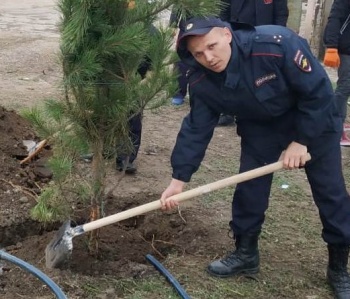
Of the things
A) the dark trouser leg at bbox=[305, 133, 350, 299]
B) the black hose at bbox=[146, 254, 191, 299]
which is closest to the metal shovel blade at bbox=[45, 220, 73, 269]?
the black hose at bbox=[146, 254, 191, 299]

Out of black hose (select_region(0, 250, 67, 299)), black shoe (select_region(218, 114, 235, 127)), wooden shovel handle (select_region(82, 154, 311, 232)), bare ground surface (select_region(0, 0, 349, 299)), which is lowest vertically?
black shoe (select_region(218, 114, 235, 127))

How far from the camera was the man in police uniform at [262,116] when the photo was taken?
10.1 feet

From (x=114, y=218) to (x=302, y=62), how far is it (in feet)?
Answer: 3.99

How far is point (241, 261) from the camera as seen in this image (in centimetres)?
371

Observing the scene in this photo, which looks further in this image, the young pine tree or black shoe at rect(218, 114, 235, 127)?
black shoe at rect(218, 114, 235, 127)

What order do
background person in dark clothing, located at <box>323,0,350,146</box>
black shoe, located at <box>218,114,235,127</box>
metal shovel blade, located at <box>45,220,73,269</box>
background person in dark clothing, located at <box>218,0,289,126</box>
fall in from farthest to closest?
black shoe, located at <box>218,114,235,127</box>, background person in dark clothing, located at <box>218,0,289,126</box>, background person in dark clothing, located at <box>323,0,350,146</box>, metal shovel blade, located at <box>45,220,73,269</box>

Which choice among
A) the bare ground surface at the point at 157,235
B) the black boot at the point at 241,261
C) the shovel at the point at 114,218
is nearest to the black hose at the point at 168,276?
the bare ground surface at the point at 157,235

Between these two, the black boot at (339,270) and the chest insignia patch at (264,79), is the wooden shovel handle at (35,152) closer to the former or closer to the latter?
the chest insignia patch at (264,79)

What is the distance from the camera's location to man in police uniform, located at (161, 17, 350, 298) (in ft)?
10.1

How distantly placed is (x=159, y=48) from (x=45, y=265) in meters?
1.35

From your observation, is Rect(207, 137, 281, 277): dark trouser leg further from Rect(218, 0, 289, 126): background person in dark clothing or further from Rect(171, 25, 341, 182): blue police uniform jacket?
Rect(218, 0, 289, 126): background person in dark clothing

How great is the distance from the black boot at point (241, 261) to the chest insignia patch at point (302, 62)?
1.06 meters

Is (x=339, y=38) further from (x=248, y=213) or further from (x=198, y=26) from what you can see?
(x=198, y=26)

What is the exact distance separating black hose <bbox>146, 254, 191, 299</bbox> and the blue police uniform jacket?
558 millimetres
